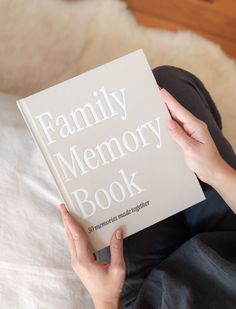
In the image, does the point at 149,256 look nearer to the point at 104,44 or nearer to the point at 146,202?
the point at 146,202

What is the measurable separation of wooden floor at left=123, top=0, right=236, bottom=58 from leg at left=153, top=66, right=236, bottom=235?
13.5 inches

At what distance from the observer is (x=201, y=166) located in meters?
0.65

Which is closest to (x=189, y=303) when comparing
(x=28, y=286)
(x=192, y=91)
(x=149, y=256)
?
(x=149, y=256)

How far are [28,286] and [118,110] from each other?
1.04 ft

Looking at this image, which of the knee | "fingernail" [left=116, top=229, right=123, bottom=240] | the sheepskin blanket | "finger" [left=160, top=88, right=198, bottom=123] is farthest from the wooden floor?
"fingernail" [left=116, top=229, right=123, bottom=240]

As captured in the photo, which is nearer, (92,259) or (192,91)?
(92,259)

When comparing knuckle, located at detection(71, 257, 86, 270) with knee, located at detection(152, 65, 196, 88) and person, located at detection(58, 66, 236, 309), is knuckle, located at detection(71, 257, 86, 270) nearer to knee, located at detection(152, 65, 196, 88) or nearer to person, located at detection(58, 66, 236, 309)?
person, located at detection(58, 66, 236, 309)

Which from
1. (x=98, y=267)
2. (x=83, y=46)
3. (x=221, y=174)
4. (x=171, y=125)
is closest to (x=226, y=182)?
(x=221, y=174)

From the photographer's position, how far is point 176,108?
0.63m

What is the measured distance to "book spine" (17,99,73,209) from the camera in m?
0.58

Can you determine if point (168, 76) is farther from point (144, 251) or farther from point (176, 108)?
point (144, 251)

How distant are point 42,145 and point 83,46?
528 mm

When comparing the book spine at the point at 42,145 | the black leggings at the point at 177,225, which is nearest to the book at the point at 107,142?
the book spine at the point at 42,145

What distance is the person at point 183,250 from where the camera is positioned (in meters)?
0.61
